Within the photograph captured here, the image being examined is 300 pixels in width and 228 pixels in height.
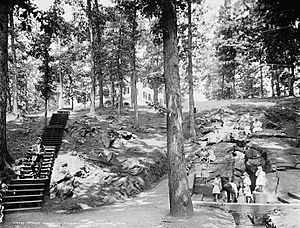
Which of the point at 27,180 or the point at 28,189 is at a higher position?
the point at 27,180

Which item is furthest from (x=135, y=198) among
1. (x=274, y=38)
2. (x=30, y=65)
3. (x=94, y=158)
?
(x=30, y=65)

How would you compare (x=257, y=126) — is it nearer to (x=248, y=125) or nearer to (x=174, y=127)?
(x=248, y=125)

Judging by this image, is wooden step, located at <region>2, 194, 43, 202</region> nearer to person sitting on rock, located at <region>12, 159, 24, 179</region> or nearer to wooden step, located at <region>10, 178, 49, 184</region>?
wooden step, located at <region>10, 178, 49, 184</region>

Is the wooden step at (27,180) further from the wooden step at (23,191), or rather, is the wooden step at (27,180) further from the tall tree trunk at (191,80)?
the tall tree trunk at (191,80)

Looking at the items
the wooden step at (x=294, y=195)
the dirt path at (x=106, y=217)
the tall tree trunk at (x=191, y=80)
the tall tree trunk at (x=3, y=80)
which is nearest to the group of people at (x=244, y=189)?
the wooden step at (x=294, y=195)

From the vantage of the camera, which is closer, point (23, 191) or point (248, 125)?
point (23, 191)

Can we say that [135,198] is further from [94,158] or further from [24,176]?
[24,176]

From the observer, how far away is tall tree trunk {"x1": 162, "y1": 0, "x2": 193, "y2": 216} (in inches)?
362

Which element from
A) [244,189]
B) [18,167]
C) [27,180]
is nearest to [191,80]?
[244,189]

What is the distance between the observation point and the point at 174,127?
9.48m

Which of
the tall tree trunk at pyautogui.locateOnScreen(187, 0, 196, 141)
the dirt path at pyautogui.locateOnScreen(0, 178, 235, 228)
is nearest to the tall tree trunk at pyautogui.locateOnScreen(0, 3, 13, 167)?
the dirt path at pyautogui.locateOnScreen(0, 178, 235, 228)

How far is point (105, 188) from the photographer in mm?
13727

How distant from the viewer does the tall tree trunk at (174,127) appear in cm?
919

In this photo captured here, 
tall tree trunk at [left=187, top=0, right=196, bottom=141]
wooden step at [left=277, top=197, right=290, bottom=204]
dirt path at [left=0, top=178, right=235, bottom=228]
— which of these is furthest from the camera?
tall tree trunk at [left=187, top=0, right=196, bottom=141]
